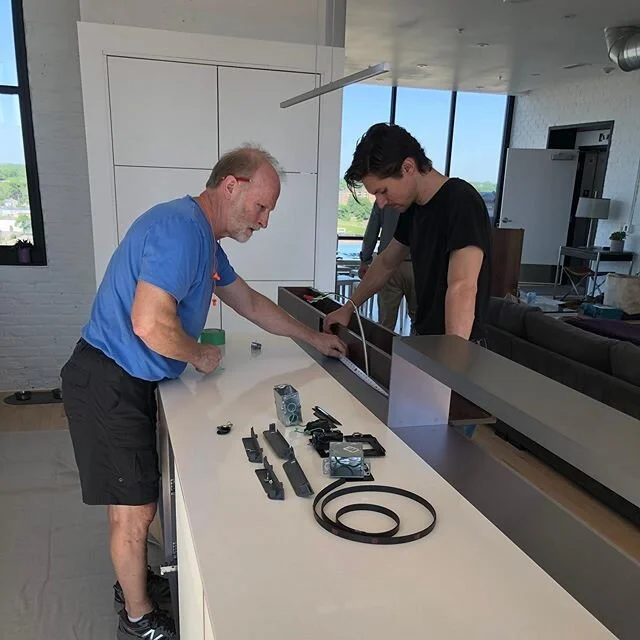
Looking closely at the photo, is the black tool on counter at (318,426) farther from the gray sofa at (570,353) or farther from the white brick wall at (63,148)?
the white brick wall at (63,148)

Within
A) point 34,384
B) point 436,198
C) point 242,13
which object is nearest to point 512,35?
point 242,13

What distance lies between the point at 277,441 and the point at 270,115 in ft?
8.68

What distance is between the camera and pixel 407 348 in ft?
4.31

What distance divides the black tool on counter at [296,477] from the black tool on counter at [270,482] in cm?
3

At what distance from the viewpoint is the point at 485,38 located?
19.4ft

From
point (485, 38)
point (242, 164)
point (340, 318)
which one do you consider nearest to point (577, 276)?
point (485, 38)

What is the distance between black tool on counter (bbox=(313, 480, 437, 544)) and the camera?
101 cm

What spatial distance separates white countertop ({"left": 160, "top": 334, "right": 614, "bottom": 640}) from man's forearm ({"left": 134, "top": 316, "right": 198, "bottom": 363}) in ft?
0.85

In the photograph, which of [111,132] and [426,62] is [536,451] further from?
[426,62]

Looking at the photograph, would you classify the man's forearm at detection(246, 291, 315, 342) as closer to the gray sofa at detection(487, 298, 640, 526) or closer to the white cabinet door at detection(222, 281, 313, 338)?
the gray sofa at detection(487, 298, 640, 526)

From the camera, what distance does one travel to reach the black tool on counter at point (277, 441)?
4.32 feet

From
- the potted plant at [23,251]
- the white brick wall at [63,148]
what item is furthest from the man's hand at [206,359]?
the potted plant at [23,251]

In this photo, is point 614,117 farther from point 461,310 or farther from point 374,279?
point 461,310

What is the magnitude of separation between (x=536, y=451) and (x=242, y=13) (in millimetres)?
3133
